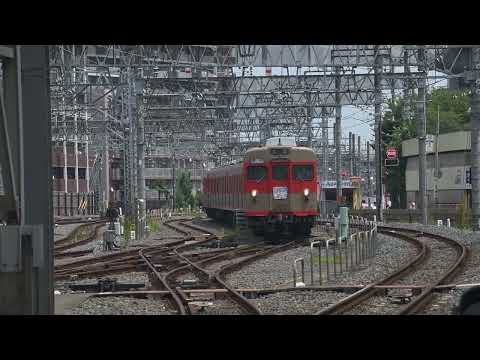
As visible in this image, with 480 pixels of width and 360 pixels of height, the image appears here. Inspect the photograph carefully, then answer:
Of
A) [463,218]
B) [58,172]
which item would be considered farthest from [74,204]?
[463,218]

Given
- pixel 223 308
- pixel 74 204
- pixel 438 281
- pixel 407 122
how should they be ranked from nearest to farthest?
pixel 223 308 → pixel 438 281 → pixel 74 204 → pixel 407 122

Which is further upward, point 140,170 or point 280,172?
point 140,170

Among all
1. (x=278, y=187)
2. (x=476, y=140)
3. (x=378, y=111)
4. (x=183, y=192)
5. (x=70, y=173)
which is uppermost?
(x=378, y=111)

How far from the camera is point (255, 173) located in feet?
86.7

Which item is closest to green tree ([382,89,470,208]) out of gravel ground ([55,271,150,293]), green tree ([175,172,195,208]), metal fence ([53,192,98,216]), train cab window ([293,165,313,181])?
green tree ([175,172,195,208])

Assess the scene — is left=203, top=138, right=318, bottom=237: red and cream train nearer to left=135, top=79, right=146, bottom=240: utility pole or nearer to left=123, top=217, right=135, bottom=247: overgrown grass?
left=123, top=217, right=135, bottom=247: overgrown grass

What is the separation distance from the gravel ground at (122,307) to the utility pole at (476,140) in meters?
15.0

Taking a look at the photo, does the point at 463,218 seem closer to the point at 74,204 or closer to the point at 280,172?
the point at 280,172

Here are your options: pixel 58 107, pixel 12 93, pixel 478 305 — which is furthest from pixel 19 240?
pixel 58 107

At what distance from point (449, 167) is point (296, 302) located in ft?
139

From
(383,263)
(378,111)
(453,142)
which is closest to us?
(383,263)
